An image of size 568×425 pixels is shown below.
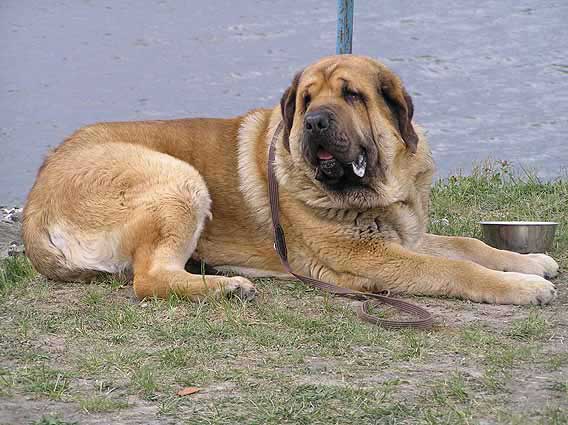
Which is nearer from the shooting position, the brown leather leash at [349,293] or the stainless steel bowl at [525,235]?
the brown leather leash at [349,293]

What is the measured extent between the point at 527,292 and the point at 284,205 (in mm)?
1269

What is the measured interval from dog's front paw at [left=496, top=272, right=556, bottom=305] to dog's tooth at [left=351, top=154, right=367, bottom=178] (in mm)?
818

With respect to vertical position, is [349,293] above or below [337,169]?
below

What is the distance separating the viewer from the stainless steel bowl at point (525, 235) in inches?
191

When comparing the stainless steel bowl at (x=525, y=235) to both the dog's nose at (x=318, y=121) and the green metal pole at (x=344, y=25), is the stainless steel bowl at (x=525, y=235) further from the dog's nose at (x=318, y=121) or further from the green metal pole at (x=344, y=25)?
the green metal pole at (x=344, y=25)

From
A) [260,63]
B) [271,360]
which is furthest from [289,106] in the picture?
[260,63]

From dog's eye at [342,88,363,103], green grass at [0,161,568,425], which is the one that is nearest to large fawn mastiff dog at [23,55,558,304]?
dog's eye at [342,88,363,103]

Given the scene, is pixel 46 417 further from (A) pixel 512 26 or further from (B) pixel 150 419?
(A) pixel 512 26

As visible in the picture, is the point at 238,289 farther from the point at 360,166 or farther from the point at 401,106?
the point at 401,106

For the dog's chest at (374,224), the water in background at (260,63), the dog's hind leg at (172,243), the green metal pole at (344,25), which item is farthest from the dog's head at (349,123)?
the water in background at (260,63)

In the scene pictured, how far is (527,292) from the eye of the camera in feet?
13.0

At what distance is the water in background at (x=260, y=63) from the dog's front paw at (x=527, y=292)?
341 centimetres

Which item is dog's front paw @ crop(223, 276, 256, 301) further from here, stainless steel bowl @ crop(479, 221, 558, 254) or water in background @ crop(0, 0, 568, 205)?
water in background @ crop(0, 0, 568, 205)

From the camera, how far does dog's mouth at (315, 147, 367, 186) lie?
4.13 m
